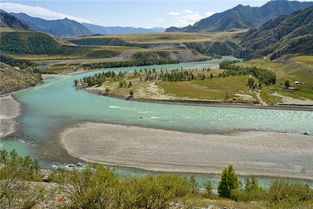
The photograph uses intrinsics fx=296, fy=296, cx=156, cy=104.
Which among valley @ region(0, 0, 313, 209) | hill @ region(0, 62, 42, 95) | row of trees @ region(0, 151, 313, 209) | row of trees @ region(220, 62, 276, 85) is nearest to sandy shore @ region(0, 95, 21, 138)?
valley @ region(0, 0, 313, 209)

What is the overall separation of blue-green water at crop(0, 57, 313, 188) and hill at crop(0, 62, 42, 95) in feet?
54.6

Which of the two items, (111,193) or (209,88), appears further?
(209,88)

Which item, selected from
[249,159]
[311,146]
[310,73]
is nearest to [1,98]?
[249,159]

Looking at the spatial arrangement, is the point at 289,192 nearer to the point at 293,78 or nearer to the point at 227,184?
the point at 227,184

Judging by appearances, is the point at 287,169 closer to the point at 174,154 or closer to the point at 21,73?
the point at 174,154

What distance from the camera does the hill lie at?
132250mm

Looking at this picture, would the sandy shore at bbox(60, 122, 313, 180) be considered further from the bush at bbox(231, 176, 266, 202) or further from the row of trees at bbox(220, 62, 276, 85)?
the row of trees at bbox(220, 62, 276, 85)

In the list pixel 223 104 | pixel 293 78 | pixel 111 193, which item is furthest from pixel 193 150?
pixel 293 78

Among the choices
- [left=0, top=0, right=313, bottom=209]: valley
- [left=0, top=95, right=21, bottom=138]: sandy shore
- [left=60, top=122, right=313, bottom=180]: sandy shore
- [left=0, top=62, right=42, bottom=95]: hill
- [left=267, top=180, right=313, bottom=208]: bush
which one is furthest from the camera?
[left=0, top=62, right=42, bottom=95]: hill

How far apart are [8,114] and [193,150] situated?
63.2 metres

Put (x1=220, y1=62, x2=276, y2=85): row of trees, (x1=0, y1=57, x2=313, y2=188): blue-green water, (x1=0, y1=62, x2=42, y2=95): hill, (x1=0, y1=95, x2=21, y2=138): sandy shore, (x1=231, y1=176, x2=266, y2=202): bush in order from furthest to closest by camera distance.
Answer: (x1=220, y1=62, x2=276, y2=85): row of trees < (x1=0, y1=62, x2=42, y2=95): hill < (x1=0, y1=95, x2=21, y2=138): sandy shore < (x1=0, y1=57, x2=313, y2=188): blue-green water < (x1=231, y1=176, x2=266, y2=202): bush

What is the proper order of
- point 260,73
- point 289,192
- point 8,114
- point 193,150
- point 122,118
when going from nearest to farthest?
point 289,192 < point 193,150 < point 122,118 < point 8,114 < point 260,73

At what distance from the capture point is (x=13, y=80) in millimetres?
142875

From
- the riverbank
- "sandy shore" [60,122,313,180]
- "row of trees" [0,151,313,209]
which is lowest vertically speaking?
"sandy shore" [60,122,313,180]
